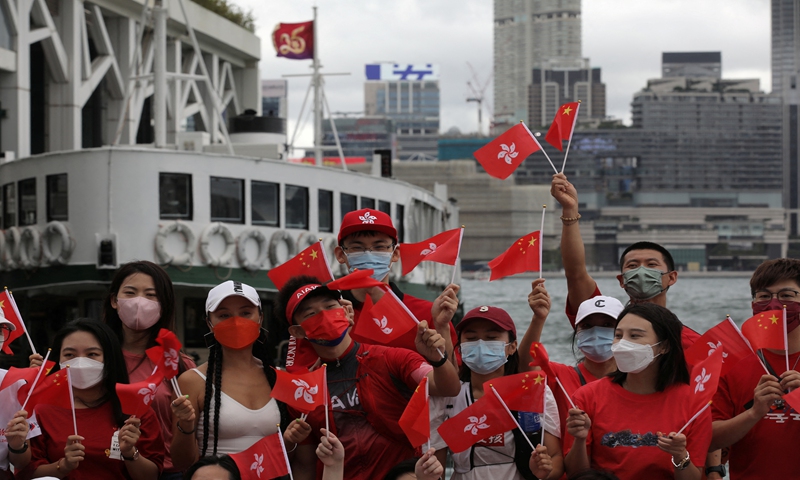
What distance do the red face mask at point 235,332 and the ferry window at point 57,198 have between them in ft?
42.8

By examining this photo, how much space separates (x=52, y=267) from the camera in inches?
690

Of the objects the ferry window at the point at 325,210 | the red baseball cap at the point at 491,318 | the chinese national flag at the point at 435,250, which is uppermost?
the ferry window at the point at 325,210

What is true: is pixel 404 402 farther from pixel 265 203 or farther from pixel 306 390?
pixel 265 203

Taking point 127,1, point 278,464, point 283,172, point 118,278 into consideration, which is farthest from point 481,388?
point 127,1

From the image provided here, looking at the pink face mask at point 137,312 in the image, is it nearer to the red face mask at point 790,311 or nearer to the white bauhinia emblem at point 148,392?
the white bauhinia emblem at point 148,392

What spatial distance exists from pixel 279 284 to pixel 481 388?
1.69 m

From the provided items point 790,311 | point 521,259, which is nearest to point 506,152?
point 521,259

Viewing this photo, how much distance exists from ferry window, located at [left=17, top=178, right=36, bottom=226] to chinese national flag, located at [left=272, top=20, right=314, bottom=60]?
8.69 metres

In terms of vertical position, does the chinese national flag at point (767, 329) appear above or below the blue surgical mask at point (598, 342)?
above

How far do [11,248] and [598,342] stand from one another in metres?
14.5

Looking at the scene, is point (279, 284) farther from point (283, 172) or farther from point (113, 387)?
point (283, 172)

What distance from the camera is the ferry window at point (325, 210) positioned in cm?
1986

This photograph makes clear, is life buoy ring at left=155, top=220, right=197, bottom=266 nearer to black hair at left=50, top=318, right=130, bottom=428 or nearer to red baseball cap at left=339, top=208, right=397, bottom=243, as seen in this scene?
red baseball cap at left=339, top=208, right=397, bottom=243

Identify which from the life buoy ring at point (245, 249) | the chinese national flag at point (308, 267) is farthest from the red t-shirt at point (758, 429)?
the life buoy ring at point (245, 249)
